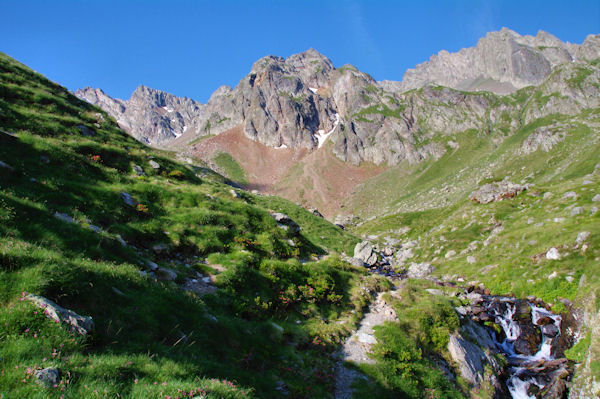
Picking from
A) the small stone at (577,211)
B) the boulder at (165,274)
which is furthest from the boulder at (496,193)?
the boulder at (165,274)

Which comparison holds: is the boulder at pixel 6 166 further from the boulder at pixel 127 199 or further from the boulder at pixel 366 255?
the boulder at pixel 366 255

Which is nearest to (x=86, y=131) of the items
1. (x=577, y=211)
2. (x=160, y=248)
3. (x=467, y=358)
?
(x=160, y=248)

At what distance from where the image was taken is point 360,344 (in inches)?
589

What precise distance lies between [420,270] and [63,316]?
45.1 m

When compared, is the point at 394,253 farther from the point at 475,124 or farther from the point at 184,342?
the point at 475,124

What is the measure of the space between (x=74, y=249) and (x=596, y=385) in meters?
23.9

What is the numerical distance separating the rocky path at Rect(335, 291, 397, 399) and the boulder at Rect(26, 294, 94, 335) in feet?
31.1

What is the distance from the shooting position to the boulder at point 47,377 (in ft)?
17.0

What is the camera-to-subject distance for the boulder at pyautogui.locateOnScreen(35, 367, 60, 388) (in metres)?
5.18

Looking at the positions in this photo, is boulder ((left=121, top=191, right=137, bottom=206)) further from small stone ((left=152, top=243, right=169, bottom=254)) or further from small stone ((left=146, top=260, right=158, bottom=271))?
small stone ((left=146, top=260, right=158, bottom=271))

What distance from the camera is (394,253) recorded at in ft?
192

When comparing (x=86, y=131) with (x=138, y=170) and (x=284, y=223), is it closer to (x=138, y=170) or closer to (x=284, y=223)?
(x=138, y=170)

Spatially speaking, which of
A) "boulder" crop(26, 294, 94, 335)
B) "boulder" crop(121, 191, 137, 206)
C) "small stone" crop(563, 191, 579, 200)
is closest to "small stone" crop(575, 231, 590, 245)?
"small stone" crop(563, 191, 579, 200)

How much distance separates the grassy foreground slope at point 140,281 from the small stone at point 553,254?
69.7 ft
